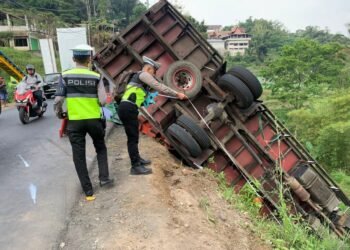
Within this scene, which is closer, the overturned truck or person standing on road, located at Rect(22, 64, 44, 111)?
the overturned truck

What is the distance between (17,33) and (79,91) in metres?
42.9

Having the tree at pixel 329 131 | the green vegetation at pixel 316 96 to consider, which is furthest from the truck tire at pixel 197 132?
the tree at pixel 329 131

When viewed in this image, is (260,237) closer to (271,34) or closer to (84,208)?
(84,208)

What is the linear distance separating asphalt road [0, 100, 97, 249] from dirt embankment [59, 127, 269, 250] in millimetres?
233

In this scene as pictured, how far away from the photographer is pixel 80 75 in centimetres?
419

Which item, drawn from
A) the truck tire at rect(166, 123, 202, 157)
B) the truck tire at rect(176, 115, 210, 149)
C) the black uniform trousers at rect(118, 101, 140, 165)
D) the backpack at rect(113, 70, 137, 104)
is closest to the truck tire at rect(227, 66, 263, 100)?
the truck tire at rect(176, 115, 210, 149)

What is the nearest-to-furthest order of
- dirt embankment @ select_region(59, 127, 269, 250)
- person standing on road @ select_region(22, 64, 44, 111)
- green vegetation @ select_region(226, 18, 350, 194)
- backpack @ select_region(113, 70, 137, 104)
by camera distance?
dirt embankment @ select_region(59, 127, 269, 250) < backpack @ select_region(113, 70, 137, 104) < person standing on road @ select_region(22, 64, 44, 111) < green vegetation @ select_region(226, 18, 350, 194)

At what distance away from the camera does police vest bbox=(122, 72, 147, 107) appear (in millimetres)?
4875

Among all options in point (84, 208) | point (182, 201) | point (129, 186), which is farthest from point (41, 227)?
point (182, 201)

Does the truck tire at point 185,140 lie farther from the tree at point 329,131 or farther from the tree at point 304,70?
the tree at point 304,70

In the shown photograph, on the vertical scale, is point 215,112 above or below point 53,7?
below

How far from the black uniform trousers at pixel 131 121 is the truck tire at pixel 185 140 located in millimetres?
785

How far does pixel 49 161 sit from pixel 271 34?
77402 mm

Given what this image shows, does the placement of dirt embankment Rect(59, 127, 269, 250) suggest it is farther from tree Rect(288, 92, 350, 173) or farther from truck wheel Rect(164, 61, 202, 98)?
tree Rect(288, 92, 350, 173)
